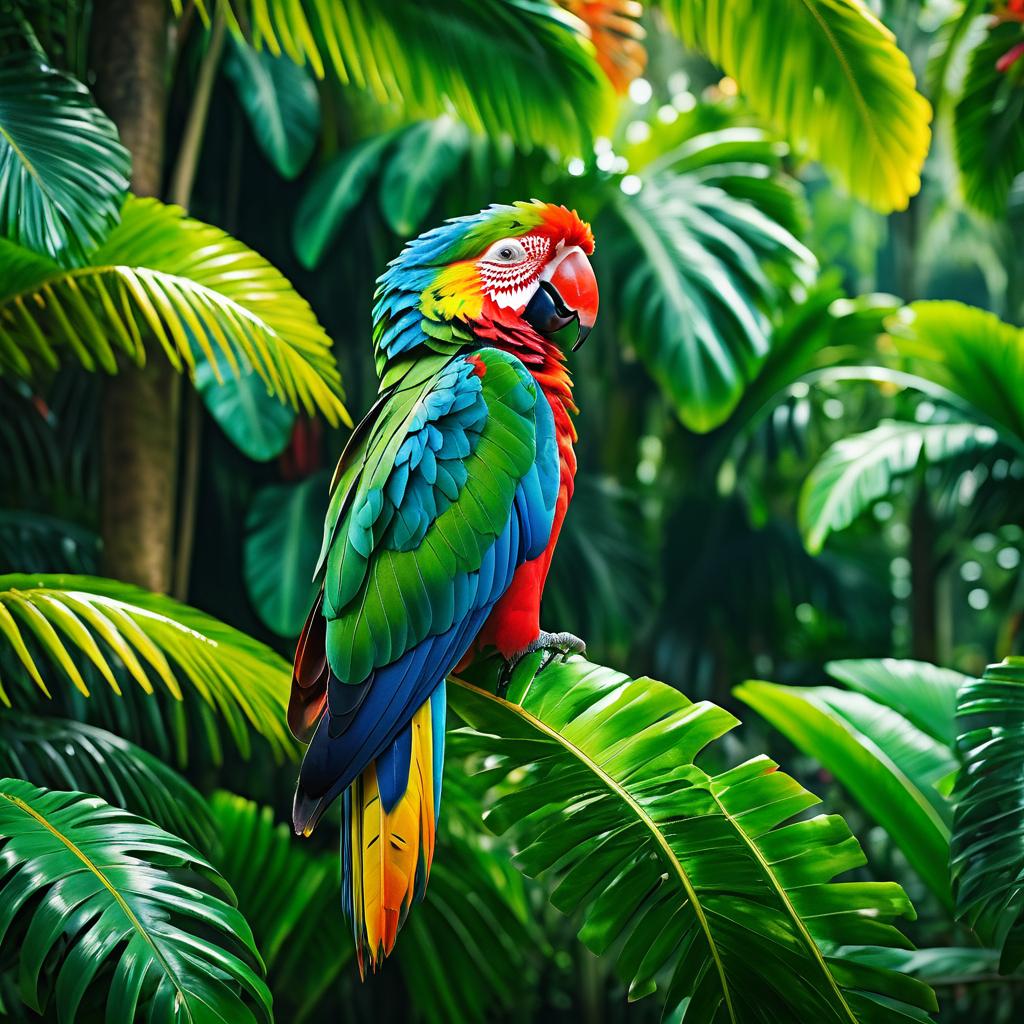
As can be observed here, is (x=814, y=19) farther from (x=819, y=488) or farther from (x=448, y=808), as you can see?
(x=448, y=808)

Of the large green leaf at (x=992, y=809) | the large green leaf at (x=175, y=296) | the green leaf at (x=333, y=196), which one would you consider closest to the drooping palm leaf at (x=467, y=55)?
the large green leaf at (x=175, y=296)

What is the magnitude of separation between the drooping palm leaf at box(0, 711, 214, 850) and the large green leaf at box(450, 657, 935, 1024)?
752 millimetres

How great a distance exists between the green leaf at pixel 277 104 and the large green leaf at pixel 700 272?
89 centimetres

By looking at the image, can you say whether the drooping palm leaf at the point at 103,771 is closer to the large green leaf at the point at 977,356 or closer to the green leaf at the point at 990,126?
the large green leaf at the point at 977,356

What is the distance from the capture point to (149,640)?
4.58ft

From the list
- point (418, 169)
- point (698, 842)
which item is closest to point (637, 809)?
point (698, 842)

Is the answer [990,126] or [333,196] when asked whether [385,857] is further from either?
[990,126]

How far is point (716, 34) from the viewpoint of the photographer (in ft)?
7.28

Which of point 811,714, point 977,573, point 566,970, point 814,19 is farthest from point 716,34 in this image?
point 977,573

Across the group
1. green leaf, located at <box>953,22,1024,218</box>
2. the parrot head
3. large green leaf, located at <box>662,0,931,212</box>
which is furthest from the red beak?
A: green leaf, located at <box>953,22,1024,218</box>

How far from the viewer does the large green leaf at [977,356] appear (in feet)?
8.20

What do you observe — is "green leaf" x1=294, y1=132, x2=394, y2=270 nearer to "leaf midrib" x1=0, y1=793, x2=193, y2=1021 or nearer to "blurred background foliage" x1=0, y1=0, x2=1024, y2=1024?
"blurred background foliage" x1=0, y1=0, x2=1024, y2=1024

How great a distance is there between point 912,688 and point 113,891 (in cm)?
180

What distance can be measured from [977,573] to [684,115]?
3.71 meters
